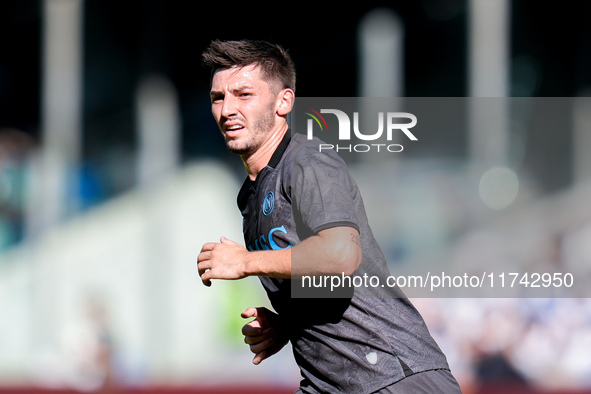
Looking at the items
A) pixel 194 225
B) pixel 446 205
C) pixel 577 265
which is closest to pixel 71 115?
pixel 194 225

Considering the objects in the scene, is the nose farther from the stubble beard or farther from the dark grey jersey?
the dark grey jersey

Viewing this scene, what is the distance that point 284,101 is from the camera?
2.91 m

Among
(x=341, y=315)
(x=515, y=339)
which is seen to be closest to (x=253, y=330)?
(x=341, y=315)

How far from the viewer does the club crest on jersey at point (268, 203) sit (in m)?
2.60

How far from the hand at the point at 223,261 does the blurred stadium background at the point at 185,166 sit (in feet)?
19.0

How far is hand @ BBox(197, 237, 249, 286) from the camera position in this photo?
2.29 metres

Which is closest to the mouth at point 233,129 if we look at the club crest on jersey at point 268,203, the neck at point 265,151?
the neck at point 265,151

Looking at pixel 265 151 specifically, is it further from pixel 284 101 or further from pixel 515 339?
pixel 515 339

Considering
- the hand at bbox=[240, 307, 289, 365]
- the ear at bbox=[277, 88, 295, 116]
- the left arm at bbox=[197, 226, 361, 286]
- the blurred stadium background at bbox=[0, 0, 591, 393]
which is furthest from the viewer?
the blurred stadium background at bbox=[0, 0, 591, 393]

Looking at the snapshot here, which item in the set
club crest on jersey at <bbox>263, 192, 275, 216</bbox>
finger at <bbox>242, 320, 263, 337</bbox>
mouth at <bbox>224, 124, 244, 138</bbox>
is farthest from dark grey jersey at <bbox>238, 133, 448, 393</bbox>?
finger at <bbox>242, 320, 263, 337</bbox>

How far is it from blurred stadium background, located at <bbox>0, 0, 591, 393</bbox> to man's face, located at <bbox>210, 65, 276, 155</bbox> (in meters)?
5.47

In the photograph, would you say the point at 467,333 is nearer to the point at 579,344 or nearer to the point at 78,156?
the point at 579,344

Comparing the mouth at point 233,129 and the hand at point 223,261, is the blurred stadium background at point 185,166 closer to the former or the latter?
the mouth at point 233,129

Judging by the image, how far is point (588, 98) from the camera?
8.75m
